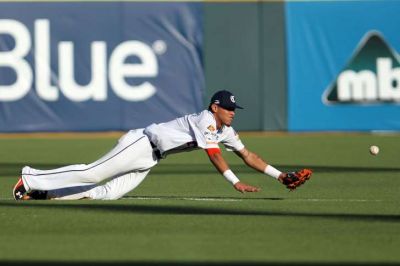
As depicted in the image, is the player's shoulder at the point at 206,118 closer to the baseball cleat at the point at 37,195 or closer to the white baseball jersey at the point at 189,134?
the white baseball jersey at the point at 189,134

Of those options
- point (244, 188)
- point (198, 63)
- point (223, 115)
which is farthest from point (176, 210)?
point (198, 63)

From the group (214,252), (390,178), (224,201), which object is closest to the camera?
(214,252)

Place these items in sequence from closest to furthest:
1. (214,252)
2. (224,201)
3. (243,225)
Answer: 1. (214,252)
2. (243,225)
3. (224,201)

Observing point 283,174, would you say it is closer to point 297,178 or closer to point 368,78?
point 297,178

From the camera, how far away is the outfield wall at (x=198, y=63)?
82.3 ft

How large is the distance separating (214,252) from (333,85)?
685 inches

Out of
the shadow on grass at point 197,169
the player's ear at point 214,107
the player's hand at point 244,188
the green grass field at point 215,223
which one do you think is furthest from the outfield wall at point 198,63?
the player's hand at point 244,188

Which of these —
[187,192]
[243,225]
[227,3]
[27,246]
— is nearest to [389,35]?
[227,3]

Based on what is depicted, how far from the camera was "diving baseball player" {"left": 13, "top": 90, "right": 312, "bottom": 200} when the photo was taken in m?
11.9

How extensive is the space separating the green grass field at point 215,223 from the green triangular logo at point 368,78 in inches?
325

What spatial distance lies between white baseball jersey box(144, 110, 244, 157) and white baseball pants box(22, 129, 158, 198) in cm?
13

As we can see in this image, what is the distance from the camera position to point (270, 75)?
25.6m

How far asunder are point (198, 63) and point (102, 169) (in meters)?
13.8

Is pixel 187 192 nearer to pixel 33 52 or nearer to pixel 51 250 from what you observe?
pixel 51 250
